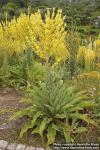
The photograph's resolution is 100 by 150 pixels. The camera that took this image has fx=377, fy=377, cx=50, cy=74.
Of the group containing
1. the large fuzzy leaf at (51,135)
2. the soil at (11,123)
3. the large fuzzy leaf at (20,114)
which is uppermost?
the large fuzzy leaf at (20,114)

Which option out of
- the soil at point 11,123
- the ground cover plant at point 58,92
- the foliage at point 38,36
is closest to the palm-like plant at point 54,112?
the ground cover plant at point 58,92

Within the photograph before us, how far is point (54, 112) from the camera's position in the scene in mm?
6320

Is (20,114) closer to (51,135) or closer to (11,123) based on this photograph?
(11,123)

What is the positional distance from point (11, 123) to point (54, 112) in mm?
819

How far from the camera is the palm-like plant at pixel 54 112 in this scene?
6.09 metres

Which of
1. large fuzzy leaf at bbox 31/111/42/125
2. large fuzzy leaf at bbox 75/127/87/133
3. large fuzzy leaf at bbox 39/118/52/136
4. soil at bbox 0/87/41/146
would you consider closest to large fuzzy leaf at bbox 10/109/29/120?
soil at bbox 0/87/41/146

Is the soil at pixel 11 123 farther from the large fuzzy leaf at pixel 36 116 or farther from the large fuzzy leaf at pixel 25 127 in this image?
the large fuzzy leaf at pixel 36 116

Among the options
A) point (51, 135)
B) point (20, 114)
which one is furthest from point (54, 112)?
point (20, 114)

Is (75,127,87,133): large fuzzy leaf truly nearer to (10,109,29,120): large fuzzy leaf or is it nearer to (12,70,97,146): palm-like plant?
(12,70,97,146): palm-like plant

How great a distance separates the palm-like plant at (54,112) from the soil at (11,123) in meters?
0.13

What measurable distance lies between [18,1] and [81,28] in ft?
19.9

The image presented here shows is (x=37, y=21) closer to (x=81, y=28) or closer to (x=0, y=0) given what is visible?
(x=81, y=28)

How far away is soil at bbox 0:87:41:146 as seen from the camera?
6141mm

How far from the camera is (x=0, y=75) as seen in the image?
8.38m
